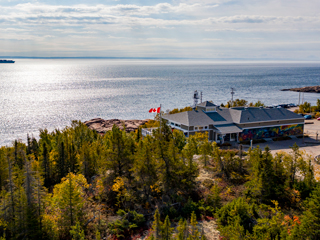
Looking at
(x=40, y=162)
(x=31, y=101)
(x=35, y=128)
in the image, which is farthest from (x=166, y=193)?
(x=31, y=101)

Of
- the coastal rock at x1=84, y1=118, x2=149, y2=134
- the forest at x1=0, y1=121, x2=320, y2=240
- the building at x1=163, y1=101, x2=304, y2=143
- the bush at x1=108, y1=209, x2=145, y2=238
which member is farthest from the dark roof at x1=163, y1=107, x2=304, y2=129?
the bush at x1=108, y1=209, x2=145, y2=238

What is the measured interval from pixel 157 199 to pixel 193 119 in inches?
1022

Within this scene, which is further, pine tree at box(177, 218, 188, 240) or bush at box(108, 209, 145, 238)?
bush at box(108, 209, 145, 238)

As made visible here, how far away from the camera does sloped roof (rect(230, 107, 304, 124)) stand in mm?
50741

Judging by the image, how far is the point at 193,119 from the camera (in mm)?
49094

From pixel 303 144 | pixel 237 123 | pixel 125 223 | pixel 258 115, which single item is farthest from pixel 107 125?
pixel 125 223

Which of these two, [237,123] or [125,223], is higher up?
[237,123]

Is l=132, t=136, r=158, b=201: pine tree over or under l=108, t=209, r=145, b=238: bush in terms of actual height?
over

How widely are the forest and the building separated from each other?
1793cm

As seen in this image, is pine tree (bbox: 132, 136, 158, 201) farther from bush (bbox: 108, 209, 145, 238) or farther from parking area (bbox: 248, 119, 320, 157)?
parking area (bbox: 248, 119, 320, 157)

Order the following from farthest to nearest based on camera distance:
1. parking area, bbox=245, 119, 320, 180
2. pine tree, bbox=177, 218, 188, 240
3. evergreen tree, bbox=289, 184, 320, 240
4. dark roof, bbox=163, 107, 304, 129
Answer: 1. dark roof, bbox=163, 107, 304, 129
2. parking area, bbox=245, 119, 320, 180
3. evergreen tree, bbox=289, 184, 320, 240
4. pine tree, bbox=177, 218, 188, 240

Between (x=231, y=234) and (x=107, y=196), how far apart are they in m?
12.4

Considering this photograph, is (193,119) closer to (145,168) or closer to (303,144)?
(303,144)

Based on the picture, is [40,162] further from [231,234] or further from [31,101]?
[31,101]
